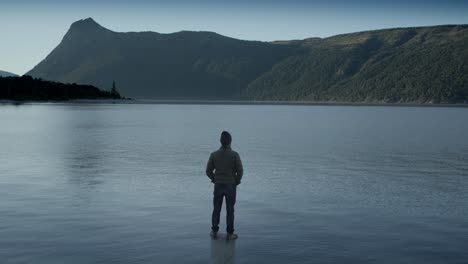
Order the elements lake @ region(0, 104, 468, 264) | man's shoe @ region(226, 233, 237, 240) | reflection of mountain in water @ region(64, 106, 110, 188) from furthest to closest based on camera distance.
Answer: reflection of mountain in water @ region(64, 106, 110, 188) → man's shoe @ region(226, 233, 237, 240) → lake @ region(0, 104, 468, 264)

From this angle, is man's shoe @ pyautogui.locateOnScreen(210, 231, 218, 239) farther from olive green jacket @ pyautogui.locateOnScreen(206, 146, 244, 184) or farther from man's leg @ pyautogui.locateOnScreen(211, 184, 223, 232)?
olive green jacket @ pyautogui.locateOnScreen(206, 146, 244, 184)

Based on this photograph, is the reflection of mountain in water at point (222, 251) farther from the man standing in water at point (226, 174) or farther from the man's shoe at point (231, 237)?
the man standing in water at point (226, 174)

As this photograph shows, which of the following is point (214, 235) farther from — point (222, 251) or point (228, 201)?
point (222, 251)

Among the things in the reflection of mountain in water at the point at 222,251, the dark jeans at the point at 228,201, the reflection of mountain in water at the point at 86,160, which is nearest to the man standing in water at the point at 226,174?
the dark jeans at the point at 228,201

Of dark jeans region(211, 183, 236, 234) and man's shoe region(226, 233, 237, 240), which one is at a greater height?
dark jeans region(211, 183, 236, 234)

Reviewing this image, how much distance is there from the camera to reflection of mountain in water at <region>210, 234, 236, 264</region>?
35.0ft

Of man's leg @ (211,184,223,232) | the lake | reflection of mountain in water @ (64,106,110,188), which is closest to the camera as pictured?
the lake

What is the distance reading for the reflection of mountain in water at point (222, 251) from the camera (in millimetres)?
10655

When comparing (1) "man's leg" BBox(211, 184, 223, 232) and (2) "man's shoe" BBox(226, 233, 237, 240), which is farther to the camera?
(1) "man's leg" BBox(211, 184, 223, 232)

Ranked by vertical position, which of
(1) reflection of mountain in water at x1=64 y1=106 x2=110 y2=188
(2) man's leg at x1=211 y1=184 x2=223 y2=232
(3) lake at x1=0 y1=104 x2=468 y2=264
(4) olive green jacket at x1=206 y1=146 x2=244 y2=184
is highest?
(4) olive green jacket at x1=206 y1=146 x2=244 y2=184

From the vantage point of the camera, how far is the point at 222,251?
1125 cm

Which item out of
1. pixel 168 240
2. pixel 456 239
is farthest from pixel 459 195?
pixel 168 240

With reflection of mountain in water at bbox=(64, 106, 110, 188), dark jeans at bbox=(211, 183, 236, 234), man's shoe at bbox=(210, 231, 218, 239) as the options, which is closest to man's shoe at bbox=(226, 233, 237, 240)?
dark jeans at bbox=(211, 183, 236, 234)

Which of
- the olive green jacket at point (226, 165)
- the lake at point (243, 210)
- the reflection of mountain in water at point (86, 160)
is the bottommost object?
the reflection of mountain in water at point (86, 160)
